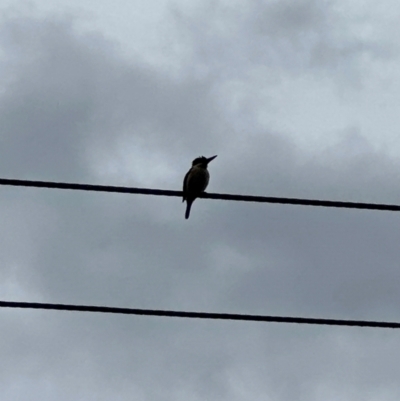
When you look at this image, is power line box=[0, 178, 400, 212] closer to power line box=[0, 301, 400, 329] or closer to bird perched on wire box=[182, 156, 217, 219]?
power line box=[0, 301, 400, 329]

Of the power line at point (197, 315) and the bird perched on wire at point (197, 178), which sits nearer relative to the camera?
the power line at point (197, 315)

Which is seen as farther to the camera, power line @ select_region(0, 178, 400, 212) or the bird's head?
the bird's head

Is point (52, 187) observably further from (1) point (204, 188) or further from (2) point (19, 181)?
(1) point (204, 188)

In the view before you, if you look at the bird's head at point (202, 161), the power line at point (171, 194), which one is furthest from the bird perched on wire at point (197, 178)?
the power line at point (171, 194)

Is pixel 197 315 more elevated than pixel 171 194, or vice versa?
pixel 171 194

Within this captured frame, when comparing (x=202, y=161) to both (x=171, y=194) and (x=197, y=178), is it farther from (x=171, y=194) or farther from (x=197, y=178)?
(x=171, y=194)

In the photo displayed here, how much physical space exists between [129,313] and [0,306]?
2.97 ft

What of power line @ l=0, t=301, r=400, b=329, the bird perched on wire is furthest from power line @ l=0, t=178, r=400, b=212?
the bird perched on wire

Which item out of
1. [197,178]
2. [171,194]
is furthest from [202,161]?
[171,194]

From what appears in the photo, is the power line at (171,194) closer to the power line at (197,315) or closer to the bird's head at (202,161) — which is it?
the power line at (197,315)

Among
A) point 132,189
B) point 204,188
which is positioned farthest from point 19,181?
point 204,188

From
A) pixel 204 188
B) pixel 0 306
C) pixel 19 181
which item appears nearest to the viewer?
pixel 0 306

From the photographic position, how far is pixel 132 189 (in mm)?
7121

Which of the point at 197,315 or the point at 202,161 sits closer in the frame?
the point at 197,315
